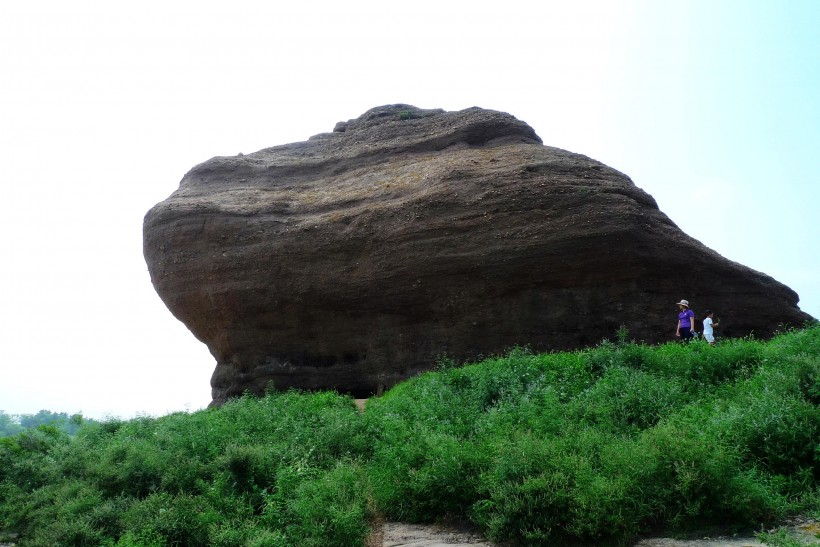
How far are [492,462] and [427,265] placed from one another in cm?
777

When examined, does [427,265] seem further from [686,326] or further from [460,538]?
[460,538]

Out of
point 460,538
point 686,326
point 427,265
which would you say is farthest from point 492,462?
point 427,265

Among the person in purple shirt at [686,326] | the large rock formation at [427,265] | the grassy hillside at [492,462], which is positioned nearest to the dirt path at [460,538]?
the grassy hillside at [492,462]

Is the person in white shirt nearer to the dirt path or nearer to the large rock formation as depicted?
the large rock formation

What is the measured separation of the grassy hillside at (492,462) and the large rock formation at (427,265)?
2.63 m

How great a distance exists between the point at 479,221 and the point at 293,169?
20.6 ft

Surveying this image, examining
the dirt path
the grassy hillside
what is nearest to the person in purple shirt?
the grassy hillside

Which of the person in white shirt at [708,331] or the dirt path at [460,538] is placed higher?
the person in white shirt at [708,331]

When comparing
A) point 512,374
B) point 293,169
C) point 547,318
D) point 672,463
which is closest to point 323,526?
point 672,463

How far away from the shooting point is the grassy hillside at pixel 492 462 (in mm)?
5633

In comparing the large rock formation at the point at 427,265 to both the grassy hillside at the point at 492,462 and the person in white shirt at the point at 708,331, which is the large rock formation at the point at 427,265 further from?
the grassy hillside at the point at 492,462

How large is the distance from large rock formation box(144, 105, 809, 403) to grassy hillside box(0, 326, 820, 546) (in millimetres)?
2632

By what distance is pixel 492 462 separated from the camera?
6434 millimetres

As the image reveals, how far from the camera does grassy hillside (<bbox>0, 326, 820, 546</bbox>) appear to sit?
18.5 ft
